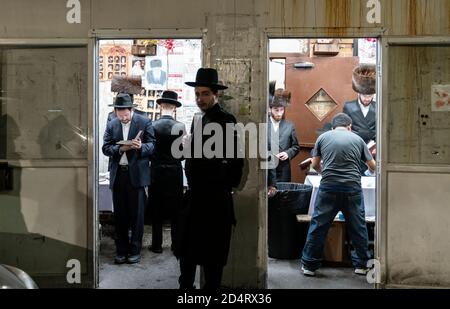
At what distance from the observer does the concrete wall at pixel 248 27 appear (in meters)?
4.00

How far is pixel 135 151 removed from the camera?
5.12 m

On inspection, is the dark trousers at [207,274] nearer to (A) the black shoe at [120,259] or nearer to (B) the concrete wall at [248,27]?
(B) the concrete wall at [248,27]

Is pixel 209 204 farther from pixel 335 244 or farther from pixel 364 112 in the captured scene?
pixel 364 112

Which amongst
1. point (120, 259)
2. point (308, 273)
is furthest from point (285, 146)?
point (120, 259)

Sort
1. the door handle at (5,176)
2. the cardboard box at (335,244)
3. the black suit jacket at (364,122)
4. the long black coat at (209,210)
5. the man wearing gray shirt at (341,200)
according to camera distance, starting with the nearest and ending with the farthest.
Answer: the long black coat at (209,210) < the door handle at (5,176) < the man wearing gray shirt at (341,200) < the cardboard box at (335,244) < the black suit jacket at (364,122)

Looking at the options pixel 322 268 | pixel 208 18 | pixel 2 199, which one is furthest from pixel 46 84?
pixel 322 268

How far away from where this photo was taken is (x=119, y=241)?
5.15 meters

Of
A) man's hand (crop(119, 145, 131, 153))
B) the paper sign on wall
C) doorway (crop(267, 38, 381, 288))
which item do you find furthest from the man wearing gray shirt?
man's hand (crop(119, 145, 131, 153))

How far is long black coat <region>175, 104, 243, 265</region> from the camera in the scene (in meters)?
3.35

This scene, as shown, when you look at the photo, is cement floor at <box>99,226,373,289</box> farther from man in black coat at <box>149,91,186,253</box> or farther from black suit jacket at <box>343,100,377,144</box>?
black suit jacket at <box>343,100,377,144</box>

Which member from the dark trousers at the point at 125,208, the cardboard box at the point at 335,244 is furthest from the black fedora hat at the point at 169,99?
the cardboard box at the point at 335,244

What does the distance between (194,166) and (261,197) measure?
99 cm

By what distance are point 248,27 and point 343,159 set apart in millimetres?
1727

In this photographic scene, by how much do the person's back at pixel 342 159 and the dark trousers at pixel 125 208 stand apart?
2.11 metres
